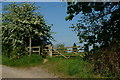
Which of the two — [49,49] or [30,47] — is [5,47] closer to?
[30,47]

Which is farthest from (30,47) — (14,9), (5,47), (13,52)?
(14,9)

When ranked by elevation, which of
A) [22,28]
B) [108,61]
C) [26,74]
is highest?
[22,28]

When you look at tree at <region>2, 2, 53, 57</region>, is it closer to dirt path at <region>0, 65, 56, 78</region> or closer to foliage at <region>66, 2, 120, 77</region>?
dirt path at <region>0, 65, 56, 78</region>

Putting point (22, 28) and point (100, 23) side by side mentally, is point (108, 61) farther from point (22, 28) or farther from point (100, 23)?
point (22, 28)

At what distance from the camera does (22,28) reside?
22.9m

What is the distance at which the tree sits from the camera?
74.9ft

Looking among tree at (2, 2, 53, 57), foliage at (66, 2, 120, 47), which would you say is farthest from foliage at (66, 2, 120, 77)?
tree at (2, 2, 53, 57)

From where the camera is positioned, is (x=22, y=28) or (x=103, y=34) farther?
(x=22, y=28)

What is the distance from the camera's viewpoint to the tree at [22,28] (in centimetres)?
2284

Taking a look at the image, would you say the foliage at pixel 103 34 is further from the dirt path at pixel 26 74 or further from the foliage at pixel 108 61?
the dirt path at pixel 26 74

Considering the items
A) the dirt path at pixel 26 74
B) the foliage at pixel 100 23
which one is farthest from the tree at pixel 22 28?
the foliage at pixel 100 23

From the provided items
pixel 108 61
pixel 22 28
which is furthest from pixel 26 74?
pixel 22 28

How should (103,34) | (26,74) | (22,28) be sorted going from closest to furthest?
(103,34)
(26,74)
(22,28)

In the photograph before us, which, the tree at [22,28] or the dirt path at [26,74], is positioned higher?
the tree at [22,28]
